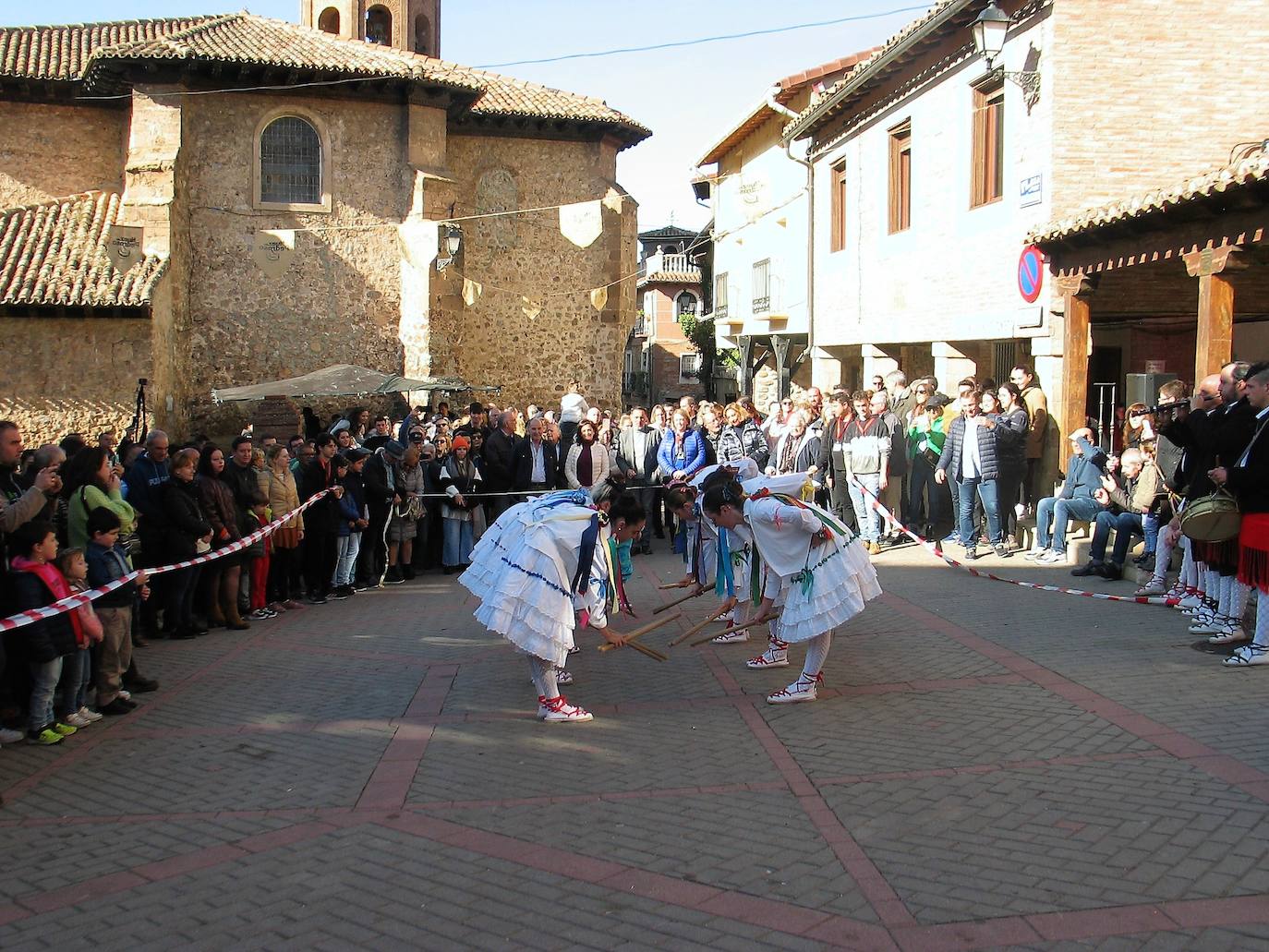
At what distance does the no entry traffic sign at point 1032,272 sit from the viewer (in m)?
15.1

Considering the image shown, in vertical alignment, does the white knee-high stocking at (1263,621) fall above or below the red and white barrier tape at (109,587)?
below

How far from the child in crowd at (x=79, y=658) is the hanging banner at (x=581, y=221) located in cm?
1876

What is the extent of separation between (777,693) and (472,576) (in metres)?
2.18

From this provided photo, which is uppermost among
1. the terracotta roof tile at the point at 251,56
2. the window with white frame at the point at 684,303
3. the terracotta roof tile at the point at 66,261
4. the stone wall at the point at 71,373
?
the terracotta roof tile at the point at 251,56

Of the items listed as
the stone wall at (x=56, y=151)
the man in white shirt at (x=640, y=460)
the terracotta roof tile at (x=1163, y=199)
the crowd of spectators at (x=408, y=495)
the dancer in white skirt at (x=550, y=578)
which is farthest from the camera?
the stone wall at (x=56, y=151)

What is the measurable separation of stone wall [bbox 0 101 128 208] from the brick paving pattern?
21268 millimetres

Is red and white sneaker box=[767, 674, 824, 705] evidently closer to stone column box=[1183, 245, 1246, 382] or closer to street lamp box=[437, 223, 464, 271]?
stone column box=[1183, 245, 1246, 382]

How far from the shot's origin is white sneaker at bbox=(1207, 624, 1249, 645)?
342 inches

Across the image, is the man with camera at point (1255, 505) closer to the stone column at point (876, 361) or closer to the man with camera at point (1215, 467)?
the man with camera at point (1215, 467)

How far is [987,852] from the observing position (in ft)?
16.7

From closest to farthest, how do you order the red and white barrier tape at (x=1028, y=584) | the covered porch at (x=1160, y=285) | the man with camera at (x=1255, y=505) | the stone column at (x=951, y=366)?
the man with camera at (x=1255, y=505) → the red and white barrier tape at (x=1028, y=584) → the covered porch at (x=1160, y=285) → the stone column at (x=951, y=366)

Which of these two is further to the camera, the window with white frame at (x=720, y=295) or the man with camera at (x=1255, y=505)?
the window with white frame at (x=720, y=295)

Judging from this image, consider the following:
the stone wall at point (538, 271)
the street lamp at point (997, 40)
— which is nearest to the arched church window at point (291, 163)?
the stone wall at point (538, 271)

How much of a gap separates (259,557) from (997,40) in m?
11.6
